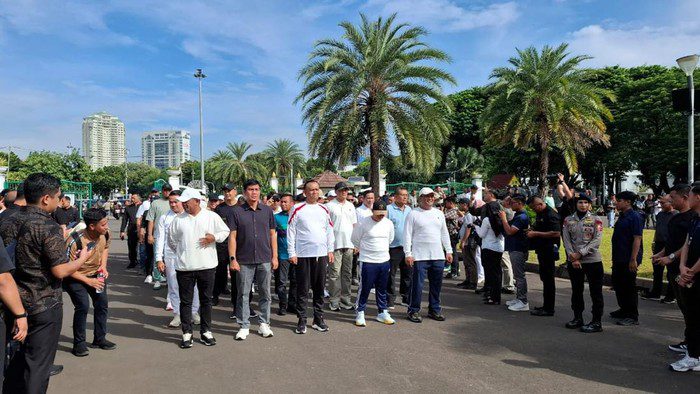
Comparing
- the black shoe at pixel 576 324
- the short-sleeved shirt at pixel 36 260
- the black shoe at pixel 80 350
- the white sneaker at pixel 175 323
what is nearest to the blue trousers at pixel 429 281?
Result: the black shoe at pixel 576 324

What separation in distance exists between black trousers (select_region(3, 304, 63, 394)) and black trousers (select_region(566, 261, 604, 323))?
19.6ft

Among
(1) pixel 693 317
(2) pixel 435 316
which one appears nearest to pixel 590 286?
(1) pixel 693 317

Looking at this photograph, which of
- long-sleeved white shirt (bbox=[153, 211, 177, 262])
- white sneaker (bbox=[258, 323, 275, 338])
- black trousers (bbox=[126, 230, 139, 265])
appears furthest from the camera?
black trousers (bbox=[126, 230, 139, 265])

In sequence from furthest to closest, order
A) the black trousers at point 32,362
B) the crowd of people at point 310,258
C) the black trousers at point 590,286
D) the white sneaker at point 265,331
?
the black trousers at point 590,286
the white sneaker at point 265,331
the crowd of people at point 310,258
the black trousers at point 32,362

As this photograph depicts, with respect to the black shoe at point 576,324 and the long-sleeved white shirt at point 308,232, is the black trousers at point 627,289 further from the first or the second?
the long-sleeved white shirt at point 308,232

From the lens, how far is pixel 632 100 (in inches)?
1309

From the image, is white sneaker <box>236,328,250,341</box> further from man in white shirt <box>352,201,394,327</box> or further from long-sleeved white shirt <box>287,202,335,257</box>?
man in white shirt <box>352,201,394,327</box>

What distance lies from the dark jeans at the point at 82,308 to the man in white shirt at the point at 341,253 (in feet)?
10.9

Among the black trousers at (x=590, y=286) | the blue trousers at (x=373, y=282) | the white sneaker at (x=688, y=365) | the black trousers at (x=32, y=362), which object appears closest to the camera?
the black trousers at (x=32, y=362)

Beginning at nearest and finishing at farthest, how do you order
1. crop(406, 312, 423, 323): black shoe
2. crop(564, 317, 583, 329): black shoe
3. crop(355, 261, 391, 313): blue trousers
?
crop(564, 317, 583, 329): black shoe → crop(355, 261, 391, 313): blue trousers → crop(406, 312, 423, 323): black shoe

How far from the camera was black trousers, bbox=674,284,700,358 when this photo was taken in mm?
4629

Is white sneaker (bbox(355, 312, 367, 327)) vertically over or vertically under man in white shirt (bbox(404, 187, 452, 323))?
under

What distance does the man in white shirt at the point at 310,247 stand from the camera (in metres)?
6.32

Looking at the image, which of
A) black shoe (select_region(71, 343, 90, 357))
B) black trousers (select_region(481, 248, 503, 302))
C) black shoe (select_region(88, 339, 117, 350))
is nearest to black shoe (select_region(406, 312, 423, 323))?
black trousers (select_region(481, 248, 503, 302))
